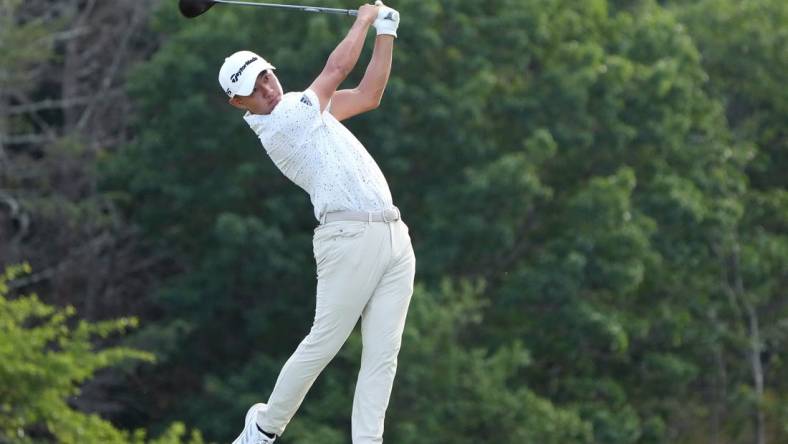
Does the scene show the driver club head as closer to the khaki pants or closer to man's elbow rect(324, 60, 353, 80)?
man's elbow rect(324, 60, 353, 80)

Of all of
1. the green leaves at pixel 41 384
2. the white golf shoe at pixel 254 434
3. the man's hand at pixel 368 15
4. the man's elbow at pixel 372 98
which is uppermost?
the man's hand at pixel 368 15

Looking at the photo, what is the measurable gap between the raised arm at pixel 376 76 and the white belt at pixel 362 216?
0.49m

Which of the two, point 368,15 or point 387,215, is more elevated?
point 368,15

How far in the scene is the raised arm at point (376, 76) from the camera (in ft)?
21.0

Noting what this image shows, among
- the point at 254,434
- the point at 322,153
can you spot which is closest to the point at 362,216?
the point at 322,153

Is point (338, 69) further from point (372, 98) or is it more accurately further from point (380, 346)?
point (380, 346)

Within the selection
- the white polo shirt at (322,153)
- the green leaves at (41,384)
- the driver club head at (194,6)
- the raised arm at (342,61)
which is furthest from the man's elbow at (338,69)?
the green leaves at (41,384)

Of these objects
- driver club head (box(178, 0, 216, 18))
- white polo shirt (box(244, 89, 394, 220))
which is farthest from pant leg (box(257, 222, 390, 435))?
driver club head (box(178, 0, 216, 18))

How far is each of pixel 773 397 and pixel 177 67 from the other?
9574 mm

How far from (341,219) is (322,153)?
0.26 m

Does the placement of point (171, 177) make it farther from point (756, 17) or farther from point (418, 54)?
point (756, 17)

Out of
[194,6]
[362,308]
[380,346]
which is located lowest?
[380,346]

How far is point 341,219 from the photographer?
6.33 metres

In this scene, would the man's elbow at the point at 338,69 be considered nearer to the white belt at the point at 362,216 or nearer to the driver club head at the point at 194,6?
the white belt at the point at 362,216
